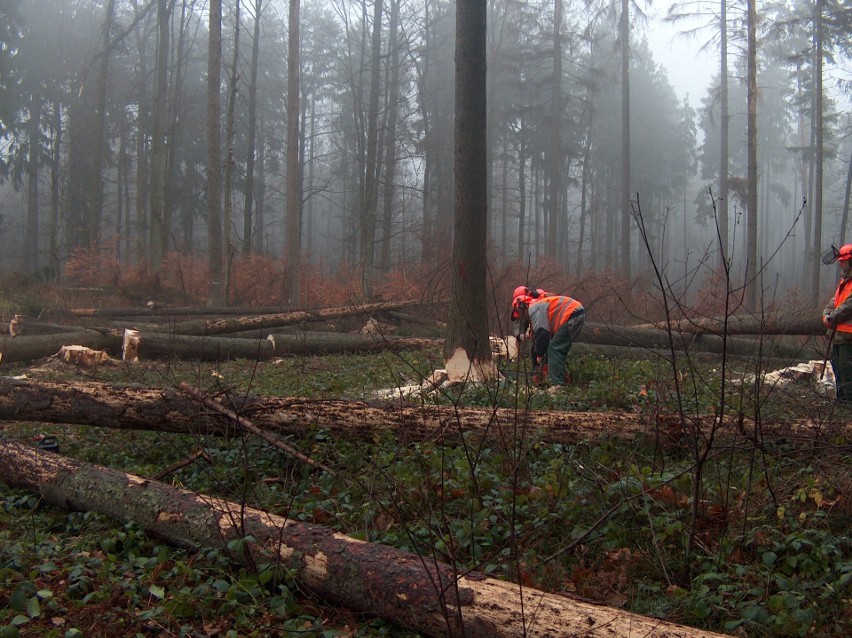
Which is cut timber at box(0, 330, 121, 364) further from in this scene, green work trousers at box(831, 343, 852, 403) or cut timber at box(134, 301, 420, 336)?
green work trousers at box(831, 343, 852, 403)

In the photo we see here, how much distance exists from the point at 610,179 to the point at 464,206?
119 ft

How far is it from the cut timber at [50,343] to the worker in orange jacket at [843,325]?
11.2 metres

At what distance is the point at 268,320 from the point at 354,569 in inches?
455

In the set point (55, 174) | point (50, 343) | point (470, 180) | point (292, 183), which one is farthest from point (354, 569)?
point (55, 174)

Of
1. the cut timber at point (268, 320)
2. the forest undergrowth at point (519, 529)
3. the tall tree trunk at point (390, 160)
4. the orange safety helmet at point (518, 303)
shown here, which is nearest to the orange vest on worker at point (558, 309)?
the orange safety helmet at point (518, 303)

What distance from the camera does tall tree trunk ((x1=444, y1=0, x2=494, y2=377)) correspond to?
8766mm

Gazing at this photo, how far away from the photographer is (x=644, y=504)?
4082 mm

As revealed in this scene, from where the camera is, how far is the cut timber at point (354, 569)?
288 cm

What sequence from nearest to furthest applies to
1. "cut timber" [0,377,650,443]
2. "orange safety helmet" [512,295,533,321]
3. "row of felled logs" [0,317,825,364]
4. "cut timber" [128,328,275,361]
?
"cut timber" [0,377,650,443]
"orange safety helmet" [512,295,533,321]
"row of felled logs" [0,317,825,364]
"cut timber" [128,328,275,361]

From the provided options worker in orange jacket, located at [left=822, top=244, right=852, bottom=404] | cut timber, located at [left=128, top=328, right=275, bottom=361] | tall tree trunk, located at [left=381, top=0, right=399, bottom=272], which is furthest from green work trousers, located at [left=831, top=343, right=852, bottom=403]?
tall tree trunk, located at [left=381, top=0, right=399, bottom=272]

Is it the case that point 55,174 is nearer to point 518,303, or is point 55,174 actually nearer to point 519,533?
point 518,303

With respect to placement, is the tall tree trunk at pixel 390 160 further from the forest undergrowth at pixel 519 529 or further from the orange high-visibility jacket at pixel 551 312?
the forest undergrowth at pixel 519 529

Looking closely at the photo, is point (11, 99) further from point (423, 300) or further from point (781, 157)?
point (781, 157)

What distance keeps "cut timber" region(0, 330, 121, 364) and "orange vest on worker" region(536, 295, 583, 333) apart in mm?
8083
